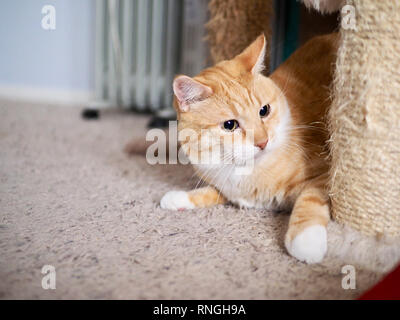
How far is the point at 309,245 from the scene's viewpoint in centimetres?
85

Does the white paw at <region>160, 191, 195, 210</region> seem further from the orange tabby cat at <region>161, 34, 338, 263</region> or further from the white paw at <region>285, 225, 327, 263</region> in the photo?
the white paw at <region>285, 225, 327, 263</region>

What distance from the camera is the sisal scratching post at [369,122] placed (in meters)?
0.81

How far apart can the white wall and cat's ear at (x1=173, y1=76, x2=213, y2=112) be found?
170 cm

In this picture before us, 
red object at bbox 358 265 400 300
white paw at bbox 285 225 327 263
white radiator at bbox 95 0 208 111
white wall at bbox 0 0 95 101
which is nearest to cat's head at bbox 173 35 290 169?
white paw at bbox 285 225 327 263

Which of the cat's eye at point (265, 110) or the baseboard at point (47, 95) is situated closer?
the cat's eye at point (265, 110)

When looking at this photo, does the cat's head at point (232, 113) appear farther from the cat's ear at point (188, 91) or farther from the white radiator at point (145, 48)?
the white radiator at point (145, 48)

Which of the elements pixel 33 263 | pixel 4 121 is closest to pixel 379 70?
pixel 33 263

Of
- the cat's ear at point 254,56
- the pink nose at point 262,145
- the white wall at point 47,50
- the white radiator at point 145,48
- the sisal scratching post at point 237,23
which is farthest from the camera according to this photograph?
the white wall at point 47,50

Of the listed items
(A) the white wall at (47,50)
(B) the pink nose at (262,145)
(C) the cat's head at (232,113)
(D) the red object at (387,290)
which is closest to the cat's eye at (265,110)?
(C) the cat's head at (232,113)

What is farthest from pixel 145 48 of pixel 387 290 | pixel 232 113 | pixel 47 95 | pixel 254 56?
pixel 387 290

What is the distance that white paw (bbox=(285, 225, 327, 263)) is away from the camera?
2.76 ft

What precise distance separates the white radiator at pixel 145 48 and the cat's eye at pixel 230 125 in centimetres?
120
